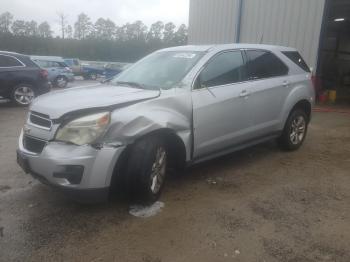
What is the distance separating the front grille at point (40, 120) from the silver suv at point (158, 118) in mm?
10

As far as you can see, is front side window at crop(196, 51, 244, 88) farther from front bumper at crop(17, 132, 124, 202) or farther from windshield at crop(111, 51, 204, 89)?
front bumper at crop(17, 132, 124, 202)

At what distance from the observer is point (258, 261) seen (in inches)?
122

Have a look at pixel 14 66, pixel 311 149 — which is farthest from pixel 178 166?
pixel 14 66

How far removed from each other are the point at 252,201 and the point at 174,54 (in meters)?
2.13

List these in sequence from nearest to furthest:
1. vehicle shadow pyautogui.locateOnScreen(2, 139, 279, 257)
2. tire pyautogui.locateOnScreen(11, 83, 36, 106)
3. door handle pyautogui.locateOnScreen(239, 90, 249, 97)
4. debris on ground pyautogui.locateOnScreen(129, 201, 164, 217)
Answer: vehicle shadow pyautogui.locateOnScreen(2, 139, 279, 257)
debris on ground pyautogui.locateOnScreen(129, 201, 164, 217)
door handle pyautogui.locateOnScreen(239, 90, 249, 97)
tire pyautogui.locateOnScreen(11, 83, 36, 106)

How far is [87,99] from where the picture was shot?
380 cm

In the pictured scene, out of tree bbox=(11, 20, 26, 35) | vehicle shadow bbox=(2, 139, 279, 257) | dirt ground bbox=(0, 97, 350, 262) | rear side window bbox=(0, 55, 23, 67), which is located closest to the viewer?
dirt ground bbox=(0, 97, 350, 262)

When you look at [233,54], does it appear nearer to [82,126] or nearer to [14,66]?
[82,126]

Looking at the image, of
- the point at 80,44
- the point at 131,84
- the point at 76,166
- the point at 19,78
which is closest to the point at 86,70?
the point at 80,44

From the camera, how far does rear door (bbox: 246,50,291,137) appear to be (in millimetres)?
5184

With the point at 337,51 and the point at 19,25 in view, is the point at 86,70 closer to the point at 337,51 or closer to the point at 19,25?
the point at 337,51

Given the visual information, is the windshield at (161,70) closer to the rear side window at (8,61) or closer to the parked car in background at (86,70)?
the rear side window at (8,61)

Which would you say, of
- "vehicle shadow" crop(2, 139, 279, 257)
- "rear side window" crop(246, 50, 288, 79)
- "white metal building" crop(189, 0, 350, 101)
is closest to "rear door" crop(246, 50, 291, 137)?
"rear side window" crop(246, 50, 288, 79)

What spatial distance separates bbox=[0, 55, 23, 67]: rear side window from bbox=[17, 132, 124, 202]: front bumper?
27.4ft
